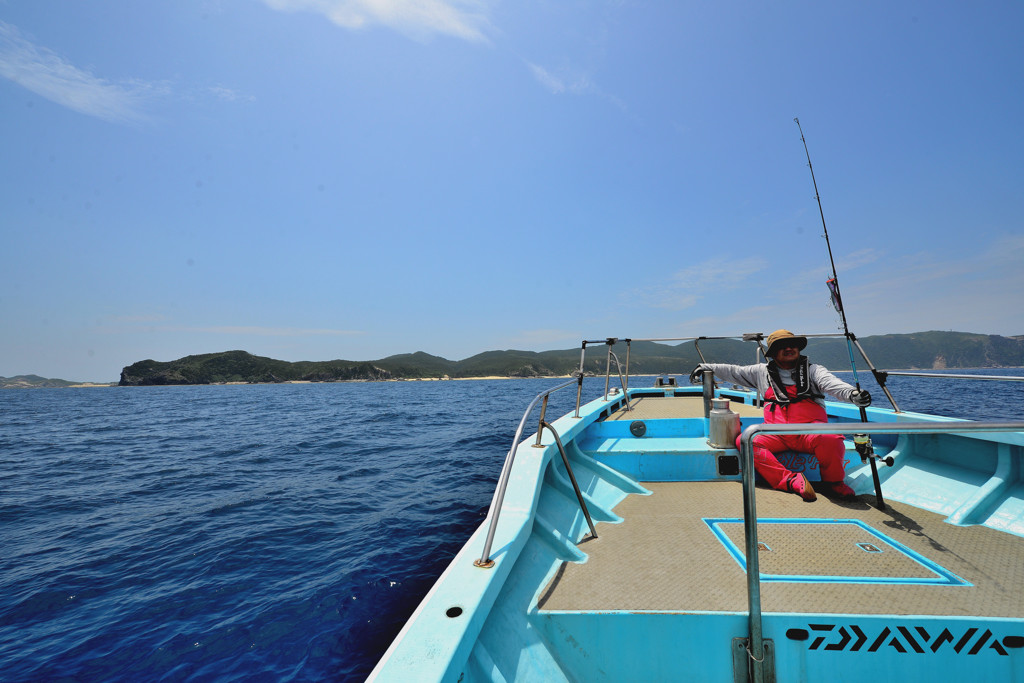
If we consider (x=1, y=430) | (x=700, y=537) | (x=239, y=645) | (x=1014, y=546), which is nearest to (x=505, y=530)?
(x=700, y=537)

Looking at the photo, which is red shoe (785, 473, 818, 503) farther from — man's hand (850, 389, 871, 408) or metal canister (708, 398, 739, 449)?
man's hand (850, 389, 871, 408)

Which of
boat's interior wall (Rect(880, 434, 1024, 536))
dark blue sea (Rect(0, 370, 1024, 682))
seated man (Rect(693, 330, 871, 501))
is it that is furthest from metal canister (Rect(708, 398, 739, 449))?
dark blue sea (Rect(0, 370, 1024, 682))

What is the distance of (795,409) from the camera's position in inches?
169

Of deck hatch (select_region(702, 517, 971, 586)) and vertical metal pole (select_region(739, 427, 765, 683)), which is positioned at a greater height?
vertical metal pole (select_region(739, 427, 765, 683))

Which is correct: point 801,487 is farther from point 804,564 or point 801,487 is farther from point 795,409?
point 804,564

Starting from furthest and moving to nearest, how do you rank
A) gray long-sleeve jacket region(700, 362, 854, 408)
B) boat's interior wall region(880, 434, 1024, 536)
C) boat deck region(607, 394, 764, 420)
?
1. boat deck region(607, 394, 764, 420)
2. gray long-sleeve jacket region(700, 362, 854, 408)
3. boat's interior wall region(880, 434, 1024, 536)

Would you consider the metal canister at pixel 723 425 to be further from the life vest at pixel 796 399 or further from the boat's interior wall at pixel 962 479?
the boat's interior wall at pixel 962 479

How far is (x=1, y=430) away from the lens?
77.5 ft

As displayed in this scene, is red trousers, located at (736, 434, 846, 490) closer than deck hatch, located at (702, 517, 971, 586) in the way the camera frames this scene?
No

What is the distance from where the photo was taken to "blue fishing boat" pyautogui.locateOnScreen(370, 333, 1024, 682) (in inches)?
73.5

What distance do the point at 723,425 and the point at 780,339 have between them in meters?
1.13

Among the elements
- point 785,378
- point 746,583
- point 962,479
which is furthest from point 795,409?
point 746,583

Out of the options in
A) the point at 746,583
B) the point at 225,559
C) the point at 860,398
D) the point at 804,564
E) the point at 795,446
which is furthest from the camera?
the point at 225,559

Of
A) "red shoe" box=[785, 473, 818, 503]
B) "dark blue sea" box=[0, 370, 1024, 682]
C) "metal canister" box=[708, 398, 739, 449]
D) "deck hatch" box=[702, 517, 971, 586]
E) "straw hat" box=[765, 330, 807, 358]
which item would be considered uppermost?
"straw hat" box=[765, 330, 807, 358]
